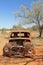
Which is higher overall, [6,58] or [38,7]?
[38,7]

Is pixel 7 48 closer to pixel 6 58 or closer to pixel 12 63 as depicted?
pixel 6 58

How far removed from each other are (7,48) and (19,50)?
3.05ft

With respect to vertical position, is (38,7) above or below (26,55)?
above

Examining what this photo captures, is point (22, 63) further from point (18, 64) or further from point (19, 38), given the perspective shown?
point (19, 38)

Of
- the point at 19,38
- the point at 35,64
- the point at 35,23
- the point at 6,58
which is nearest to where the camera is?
the point at 35,64

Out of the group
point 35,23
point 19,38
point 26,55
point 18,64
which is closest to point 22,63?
point 18,64

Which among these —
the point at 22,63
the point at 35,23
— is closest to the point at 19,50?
the point at 22,63

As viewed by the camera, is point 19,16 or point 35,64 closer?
point 35,64

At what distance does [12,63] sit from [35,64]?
135 centimetres

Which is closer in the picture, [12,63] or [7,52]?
[12,63]

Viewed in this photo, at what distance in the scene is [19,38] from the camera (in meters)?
12.6

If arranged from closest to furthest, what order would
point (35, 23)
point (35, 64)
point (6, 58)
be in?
1. point (35, 64)
2. point (6, 58)
3. point (35, 23)

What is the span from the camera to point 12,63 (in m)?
10.2

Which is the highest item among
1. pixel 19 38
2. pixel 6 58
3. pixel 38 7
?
pixel 38 7
